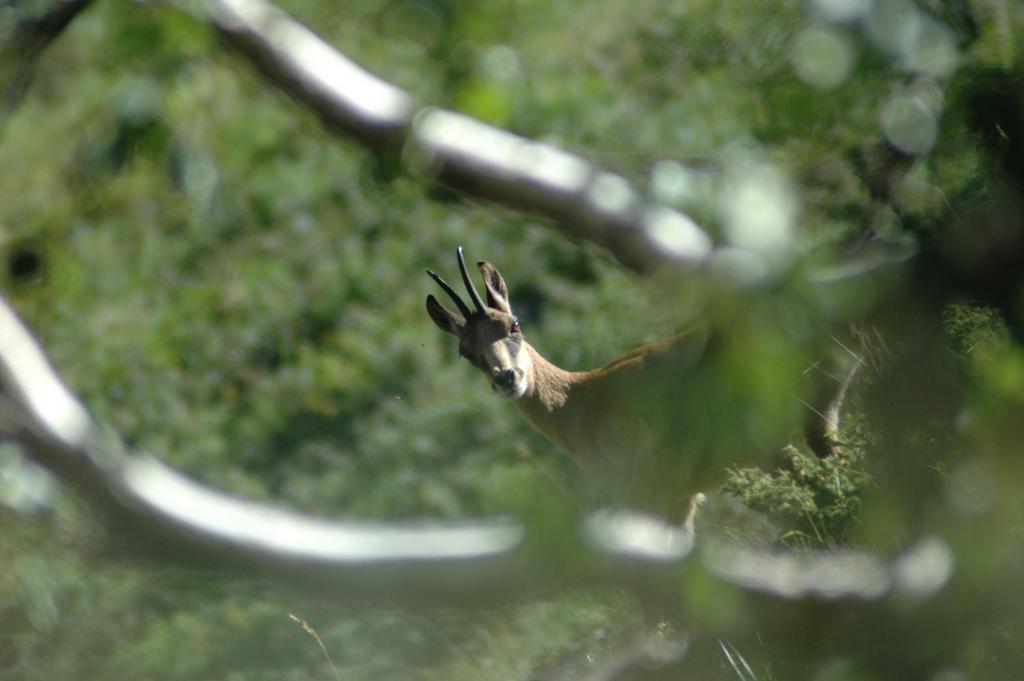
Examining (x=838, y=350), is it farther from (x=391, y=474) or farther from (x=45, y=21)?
(x=391, y=474)

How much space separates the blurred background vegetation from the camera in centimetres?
133

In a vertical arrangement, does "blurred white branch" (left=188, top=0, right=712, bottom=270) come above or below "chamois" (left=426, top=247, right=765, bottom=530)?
above

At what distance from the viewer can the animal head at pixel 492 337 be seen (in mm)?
5797

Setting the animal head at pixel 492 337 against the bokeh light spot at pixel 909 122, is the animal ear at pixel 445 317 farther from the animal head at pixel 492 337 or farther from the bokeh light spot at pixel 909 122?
the bokeh light spot at pixel 909 122

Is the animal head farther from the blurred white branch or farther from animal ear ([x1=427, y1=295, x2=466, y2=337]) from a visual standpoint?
the blurred white branch

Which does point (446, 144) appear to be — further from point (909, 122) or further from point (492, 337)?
point (492, 337)

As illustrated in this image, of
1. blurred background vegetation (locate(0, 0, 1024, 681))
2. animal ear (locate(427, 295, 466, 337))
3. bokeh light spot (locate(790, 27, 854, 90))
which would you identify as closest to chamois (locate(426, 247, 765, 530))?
animal ear (locate(427, 295, 466, 337))

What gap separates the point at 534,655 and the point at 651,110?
4451mm

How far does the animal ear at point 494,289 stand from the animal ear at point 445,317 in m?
0.17

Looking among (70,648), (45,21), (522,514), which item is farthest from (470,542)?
(70,648)

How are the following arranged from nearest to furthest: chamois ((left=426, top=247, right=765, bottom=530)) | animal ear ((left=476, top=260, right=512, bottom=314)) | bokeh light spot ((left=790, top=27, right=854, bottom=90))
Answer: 1. bokeh light spot ((left=790, top=27, right=854, bottom=90))
2. chamois ((left=426, top=247, right=765, bottom=530))
3. animal ear ((left=476, top=260, right=512, bottom=314))

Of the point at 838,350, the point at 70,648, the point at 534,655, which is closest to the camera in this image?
the point at 838,350

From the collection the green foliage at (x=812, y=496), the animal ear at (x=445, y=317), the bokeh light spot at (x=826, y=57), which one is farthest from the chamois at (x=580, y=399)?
the bokeh light spot at (x=826, y=57)

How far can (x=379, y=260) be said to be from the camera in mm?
9078
